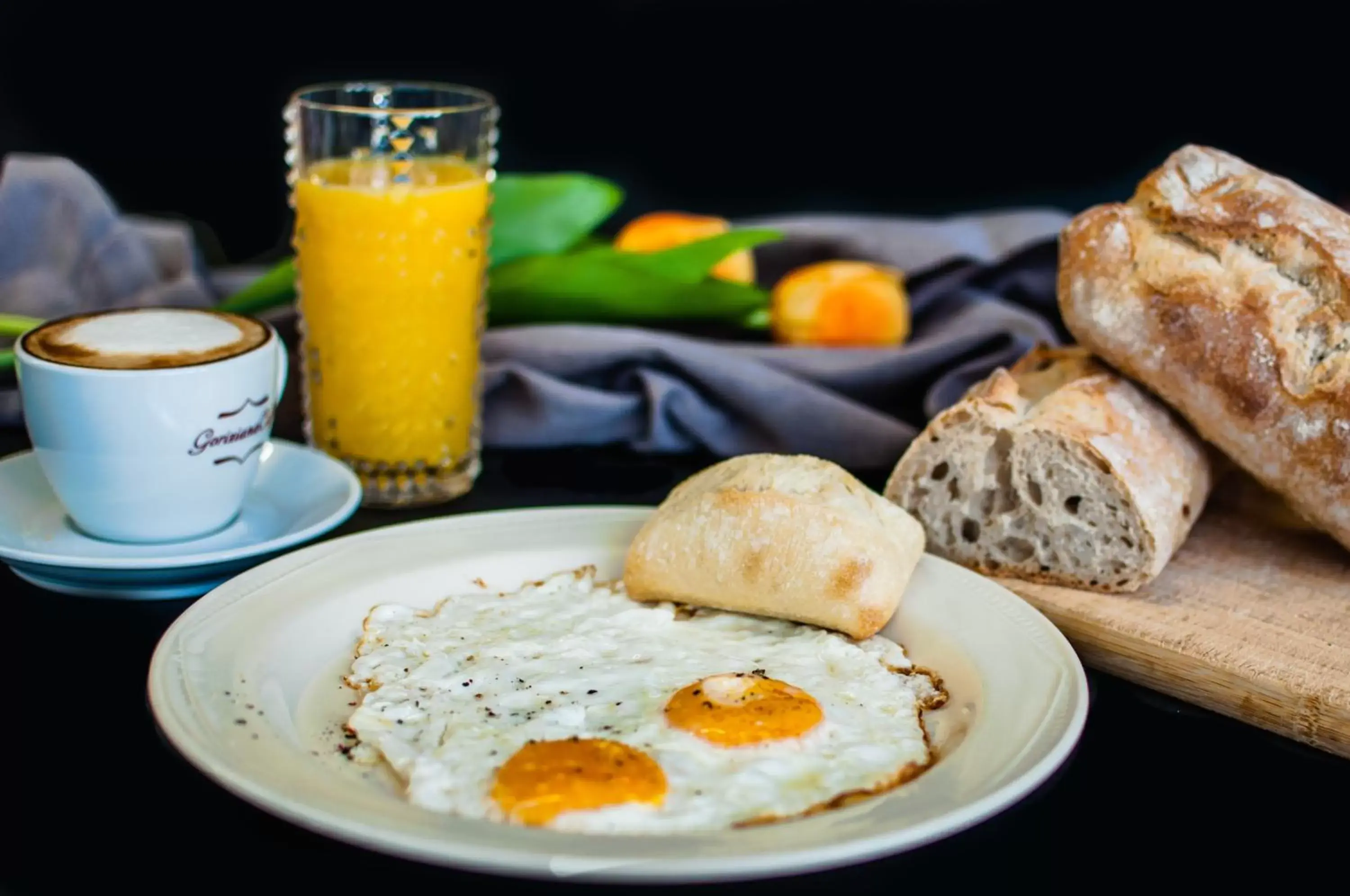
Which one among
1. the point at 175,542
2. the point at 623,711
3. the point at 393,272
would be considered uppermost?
the point at 393,272

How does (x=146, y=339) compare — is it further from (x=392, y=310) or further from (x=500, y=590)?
(x=500, y=590)

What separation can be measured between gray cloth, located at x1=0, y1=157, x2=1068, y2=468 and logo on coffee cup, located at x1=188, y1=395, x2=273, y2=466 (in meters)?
0.64

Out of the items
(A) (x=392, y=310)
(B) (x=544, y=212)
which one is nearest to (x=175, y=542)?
(A) (x=392, y=310)

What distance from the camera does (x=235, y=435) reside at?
2078 mm

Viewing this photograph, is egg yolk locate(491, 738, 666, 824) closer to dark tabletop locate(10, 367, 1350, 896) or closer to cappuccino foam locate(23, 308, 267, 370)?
dark tabletop locate(10, 367, 1350, 896)

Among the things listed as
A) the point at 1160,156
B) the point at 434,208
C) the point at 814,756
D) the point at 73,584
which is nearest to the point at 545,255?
the point at 434,208

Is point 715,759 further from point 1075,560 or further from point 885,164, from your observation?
point 885,164

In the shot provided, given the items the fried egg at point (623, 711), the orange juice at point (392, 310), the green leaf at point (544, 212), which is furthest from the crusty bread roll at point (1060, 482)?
the green leaf at point (544, 212)

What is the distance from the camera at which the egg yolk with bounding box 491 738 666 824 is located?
1.37 metres

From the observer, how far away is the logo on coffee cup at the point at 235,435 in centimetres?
203

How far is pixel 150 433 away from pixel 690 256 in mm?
1237

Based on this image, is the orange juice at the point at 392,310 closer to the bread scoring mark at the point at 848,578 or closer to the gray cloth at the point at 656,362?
the gray cloth at the point at 656,362

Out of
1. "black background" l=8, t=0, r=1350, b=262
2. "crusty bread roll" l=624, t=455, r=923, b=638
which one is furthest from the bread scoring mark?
"black background" l=8, t=0, r=1350, b=262

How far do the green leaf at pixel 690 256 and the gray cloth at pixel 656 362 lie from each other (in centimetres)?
13
